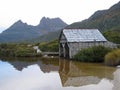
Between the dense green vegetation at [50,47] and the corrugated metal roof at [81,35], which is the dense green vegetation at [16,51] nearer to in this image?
the dense green vegetation at [50,47]

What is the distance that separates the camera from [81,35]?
4141cm

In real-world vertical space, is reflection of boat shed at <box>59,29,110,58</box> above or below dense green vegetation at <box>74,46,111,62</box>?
above

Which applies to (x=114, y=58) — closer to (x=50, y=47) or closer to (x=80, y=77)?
(x=80, y=77)

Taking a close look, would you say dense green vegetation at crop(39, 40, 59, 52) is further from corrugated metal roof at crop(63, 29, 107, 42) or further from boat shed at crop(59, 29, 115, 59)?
corrugated metal roof at crop(63, 29, 107, 42)

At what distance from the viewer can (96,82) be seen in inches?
781

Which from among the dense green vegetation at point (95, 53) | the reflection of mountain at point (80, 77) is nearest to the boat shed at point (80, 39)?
the dense green vegetation at point (95, 53)

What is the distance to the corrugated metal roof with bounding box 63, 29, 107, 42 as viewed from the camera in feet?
133

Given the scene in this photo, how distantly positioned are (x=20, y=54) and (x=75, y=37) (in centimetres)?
1501

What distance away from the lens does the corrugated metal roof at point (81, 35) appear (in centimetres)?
4059

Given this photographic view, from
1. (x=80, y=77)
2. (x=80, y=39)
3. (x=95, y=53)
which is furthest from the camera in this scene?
(x=80, y=39)

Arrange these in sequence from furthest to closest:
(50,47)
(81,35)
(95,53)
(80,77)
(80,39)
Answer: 1. (50,47)
2. (81,35)
3. (80,39)
4. (95,53)
5. (80,77)

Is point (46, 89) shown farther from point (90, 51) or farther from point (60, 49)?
point (60, 49)

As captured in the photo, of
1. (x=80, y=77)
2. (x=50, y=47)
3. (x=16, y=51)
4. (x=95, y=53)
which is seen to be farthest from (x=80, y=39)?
(x=80, y=77)

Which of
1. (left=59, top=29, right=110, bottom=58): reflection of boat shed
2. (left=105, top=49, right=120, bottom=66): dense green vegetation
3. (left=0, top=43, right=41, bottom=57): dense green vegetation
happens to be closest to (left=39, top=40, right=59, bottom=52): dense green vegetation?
(left=0, top=43, right=41, bottom=57): dense green vegetation
